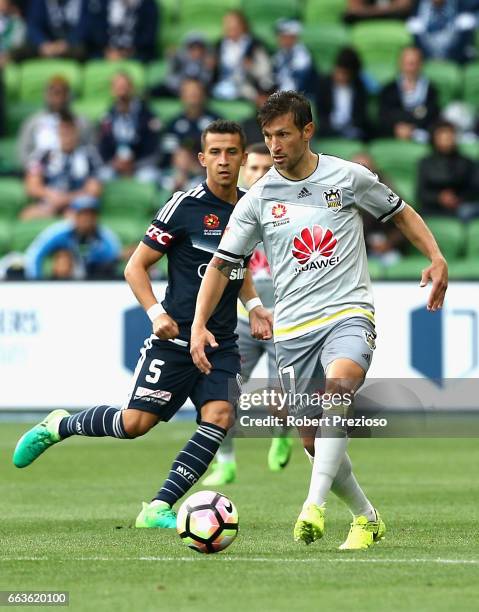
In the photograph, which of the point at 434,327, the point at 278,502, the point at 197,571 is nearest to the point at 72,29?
the point at 434,327

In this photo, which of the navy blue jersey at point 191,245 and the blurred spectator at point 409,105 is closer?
the navy blue jersey at point 191,245

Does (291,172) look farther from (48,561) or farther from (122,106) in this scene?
(122,106)

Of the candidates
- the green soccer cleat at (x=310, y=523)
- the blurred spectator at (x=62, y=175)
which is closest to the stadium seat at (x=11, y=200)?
the blurred spectator at (x=62, y=175)

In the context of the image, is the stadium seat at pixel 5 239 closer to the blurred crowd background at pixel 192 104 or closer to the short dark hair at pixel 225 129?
the blurred crowd background at pixel 192 104

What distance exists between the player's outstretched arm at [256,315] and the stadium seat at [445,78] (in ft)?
42.1

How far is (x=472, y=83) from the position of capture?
2169 cm

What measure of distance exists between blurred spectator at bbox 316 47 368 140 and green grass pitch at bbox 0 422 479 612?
7.40 meters

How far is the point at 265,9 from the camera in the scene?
22.9m

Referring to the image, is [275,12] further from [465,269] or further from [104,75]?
[465,269]

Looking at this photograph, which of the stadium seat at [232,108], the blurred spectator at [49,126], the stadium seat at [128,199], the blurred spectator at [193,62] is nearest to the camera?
the stadium seat at [128,199]

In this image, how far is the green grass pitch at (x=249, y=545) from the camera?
616 cm

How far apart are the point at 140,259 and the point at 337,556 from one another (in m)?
2.33

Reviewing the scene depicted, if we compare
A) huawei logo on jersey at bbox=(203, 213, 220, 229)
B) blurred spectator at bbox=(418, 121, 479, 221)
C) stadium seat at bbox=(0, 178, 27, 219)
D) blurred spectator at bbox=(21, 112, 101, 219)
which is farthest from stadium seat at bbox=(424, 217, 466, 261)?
huawei logo on jersey at bbox=(203, 213, 220, 229)

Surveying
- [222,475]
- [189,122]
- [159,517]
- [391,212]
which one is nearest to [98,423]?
[159,517]
